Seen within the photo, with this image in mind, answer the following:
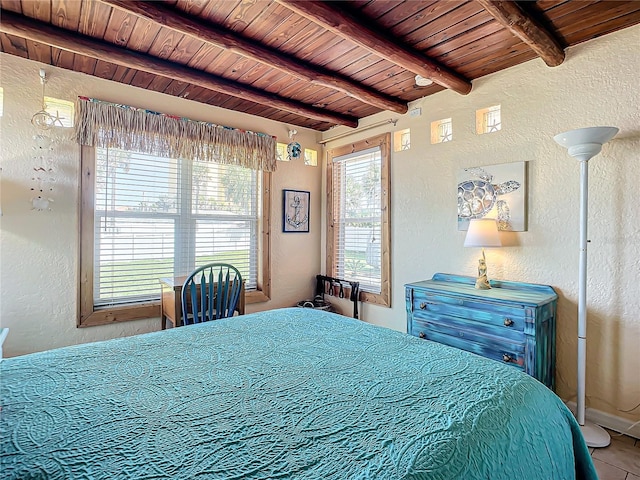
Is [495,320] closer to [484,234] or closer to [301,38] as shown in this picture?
[484,234]

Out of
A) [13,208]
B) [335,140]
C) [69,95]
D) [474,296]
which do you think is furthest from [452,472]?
[335,140]

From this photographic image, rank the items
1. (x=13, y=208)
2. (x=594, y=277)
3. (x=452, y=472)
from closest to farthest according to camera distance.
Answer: (x=452, y=472) < (x=594, y=277) < (x=13, y=208)

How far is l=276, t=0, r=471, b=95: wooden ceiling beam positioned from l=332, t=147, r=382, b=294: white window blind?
3.62 feet

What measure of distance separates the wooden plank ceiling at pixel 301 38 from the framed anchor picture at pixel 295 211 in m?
1.32

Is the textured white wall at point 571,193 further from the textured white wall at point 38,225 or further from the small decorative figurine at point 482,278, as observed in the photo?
the textured white wall at point 38,225

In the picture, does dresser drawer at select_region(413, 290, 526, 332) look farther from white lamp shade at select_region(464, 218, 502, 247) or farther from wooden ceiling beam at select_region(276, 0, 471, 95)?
wooden ceiling beam at select_region(276, 0, 471, 95)

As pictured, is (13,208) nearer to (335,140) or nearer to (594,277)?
(335,140)

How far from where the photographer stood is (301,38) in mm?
2275

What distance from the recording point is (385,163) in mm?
3529

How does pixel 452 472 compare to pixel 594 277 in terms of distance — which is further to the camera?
pixel 594 277

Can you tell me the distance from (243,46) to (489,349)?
2.69m

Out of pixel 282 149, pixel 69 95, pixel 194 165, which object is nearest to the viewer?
pixel 69 95

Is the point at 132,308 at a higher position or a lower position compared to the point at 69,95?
lower

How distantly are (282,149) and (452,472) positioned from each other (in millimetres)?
3665
